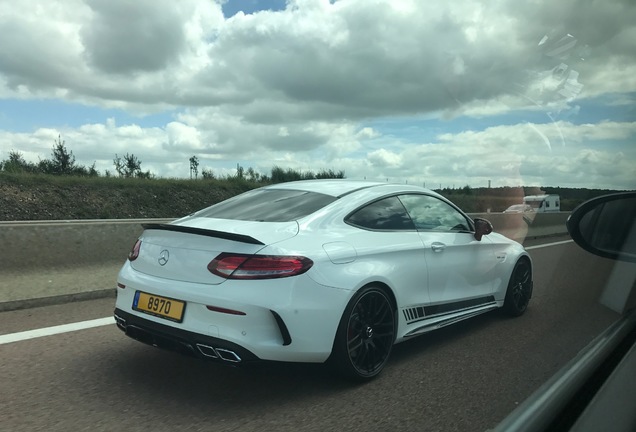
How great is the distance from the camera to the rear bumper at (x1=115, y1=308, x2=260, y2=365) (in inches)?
136

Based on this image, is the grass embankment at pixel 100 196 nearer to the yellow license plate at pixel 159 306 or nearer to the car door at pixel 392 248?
the yellow license plate at pixel 159 306

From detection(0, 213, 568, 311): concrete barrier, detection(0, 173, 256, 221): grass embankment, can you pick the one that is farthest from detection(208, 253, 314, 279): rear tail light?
detection(0, 173, 256, 221): grass embankment

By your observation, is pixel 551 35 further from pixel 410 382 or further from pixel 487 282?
pixel 487 282

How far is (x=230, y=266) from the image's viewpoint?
11.8 ft

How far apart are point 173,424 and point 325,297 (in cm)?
119

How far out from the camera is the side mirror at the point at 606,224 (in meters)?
2.55

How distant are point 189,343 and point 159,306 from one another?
397mm

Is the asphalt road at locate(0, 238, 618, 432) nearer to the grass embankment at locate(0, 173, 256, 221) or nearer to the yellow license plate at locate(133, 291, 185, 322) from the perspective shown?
the yellow license plate at locate(133, 291, 185, 322)

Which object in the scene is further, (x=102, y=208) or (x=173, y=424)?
(x=102, y=208)

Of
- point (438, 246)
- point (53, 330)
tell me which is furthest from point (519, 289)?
point (53, 330)

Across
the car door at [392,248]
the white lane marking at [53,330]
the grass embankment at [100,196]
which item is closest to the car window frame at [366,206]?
the car door at [392,248]

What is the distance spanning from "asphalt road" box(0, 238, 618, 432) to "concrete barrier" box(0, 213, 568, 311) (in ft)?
3.58

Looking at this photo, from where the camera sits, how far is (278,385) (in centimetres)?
389

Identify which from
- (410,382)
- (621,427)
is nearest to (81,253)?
(410,382)
